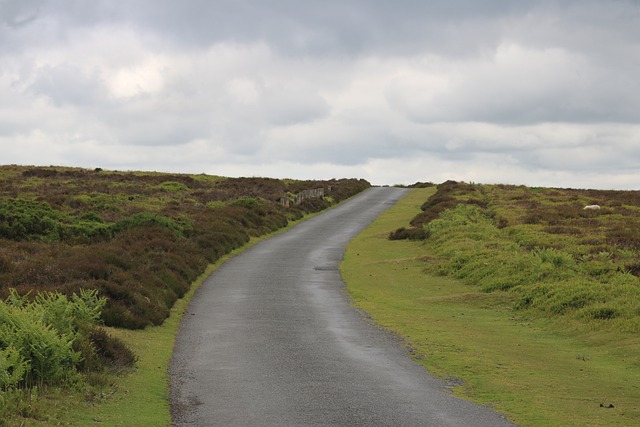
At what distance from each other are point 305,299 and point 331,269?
8.47m

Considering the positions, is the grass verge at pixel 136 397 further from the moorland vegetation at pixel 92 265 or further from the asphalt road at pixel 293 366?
the moorland vegetation at pixel 92 265

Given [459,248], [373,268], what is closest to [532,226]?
[459,248]

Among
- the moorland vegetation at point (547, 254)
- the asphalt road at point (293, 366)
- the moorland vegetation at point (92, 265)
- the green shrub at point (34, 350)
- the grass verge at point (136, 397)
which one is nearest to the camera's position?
the grass verge at point (136, 397)

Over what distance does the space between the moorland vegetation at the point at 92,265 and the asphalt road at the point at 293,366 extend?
5.53 feet

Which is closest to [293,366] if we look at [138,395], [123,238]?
[138,395]

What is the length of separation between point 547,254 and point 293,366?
1538cm

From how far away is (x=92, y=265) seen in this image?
2261cm

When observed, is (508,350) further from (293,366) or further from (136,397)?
(136,397)

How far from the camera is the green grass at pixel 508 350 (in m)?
12.5

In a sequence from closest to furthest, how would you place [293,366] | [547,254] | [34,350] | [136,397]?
[34,350], [136,397], [293,366], [547,254]

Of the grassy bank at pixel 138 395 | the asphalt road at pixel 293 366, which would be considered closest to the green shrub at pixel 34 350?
the grassy bank at pixel 138 395

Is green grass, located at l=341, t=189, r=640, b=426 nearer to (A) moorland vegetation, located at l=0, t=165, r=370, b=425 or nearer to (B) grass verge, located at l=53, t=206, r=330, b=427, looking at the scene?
(B) grass verge, located at l=53, t=206, r=330, b=427

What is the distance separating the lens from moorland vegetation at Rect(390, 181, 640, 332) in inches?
877

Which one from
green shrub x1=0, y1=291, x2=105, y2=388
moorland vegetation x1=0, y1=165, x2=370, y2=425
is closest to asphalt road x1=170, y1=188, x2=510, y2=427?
moorland vegetation x1=0, y1=165, x2=370, y2=425
